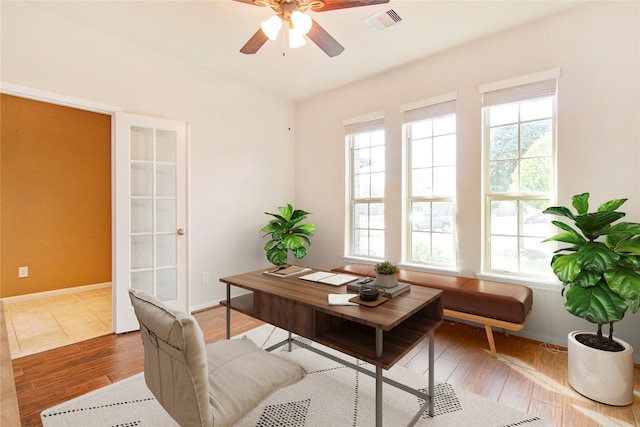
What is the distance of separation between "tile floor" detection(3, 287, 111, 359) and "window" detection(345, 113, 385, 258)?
123 inches

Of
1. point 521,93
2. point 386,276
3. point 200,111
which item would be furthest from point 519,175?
point 200,111

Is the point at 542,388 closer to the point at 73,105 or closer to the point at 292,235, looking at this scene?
the point at 292,235

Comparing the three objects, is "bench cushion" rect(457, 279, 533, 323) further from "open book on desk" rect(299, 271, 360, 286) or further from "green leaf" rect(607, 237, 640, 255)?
"open book on desk" rect(299, 271, 360, 286)

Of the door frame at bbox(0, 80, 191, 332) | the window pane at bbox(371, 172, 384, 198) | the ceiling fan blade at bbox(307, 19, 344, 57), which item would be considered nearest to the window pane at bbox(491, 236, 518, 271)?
the window pane at bbox(371, 172, 384, 198)

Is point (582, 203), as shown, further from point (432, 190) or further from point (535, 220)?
point (432, 190)

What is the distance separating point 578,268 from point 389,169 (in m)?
2.20

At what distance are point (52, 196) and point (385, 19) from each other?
5.12 meters

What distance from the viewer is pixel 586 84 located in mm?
2639

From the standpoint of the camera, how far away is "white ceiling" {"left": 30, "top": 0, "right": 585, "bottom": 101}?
8.66 feet

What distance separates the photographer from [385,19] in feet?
9.12

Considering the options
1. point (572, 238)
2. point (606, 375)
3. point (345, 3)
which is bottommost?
point (606, 375)

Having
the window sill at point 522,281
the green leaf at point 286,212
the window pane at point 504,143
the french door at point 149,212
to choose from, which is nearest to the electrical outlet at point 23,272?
the french door at point 149,212

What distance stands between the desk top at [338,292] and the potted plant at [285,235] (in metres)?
1.62

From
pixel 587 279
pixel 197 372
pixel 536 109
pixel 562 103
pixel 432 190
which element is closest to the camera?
pixel 197 372
